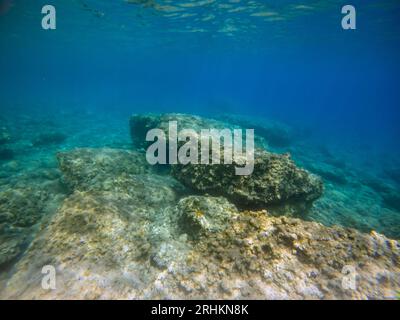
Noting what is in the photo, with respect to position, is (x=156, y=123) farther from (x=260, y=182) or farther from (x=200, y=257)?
(x=200, y=257)

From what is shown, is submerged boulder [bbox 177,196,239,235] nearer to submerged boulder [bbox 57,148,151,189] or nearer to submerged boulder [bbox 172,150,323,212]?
submerged boulder [bbox 172,150,323,212]

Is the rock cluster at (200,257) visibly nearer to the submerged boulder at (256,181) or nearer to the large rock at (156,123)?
the submerged boulder at (256,181)

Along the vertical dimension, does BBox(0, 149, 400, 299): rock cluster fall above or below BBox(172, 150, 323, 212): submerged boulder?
below

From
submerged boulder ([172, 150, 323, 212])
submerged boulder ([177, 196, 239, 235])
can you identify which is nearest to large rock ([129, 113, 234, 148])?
submerged boulder ([172, 150, 323, 212])

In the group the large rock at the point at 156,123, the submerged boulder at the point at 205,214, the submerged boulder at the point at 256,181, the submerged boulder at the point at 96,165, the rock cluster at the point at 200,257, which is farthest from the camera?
the large rock at the point at 156,123

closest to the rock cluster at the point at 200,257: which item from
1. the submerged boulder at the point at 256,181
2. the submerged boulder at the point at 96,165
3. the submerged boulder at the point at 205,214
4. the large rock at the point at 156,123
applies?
the submerged boulder at the point at 205,214

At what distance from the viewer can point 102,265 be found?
3980mm

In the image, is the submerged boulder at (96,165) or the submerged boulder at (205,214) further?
the submerged boulder at (96,165)

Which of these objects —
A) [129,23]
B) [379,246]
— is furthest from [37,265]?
[129,23]

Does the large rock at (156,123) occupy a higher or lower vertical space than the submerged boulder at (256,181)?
higher

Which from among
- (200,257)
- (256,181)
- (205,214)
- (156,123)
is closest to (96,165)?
(156,123)

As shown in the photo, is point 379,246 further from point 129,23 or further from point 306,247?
point 129,23

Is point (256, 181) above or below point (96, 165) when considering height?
above
